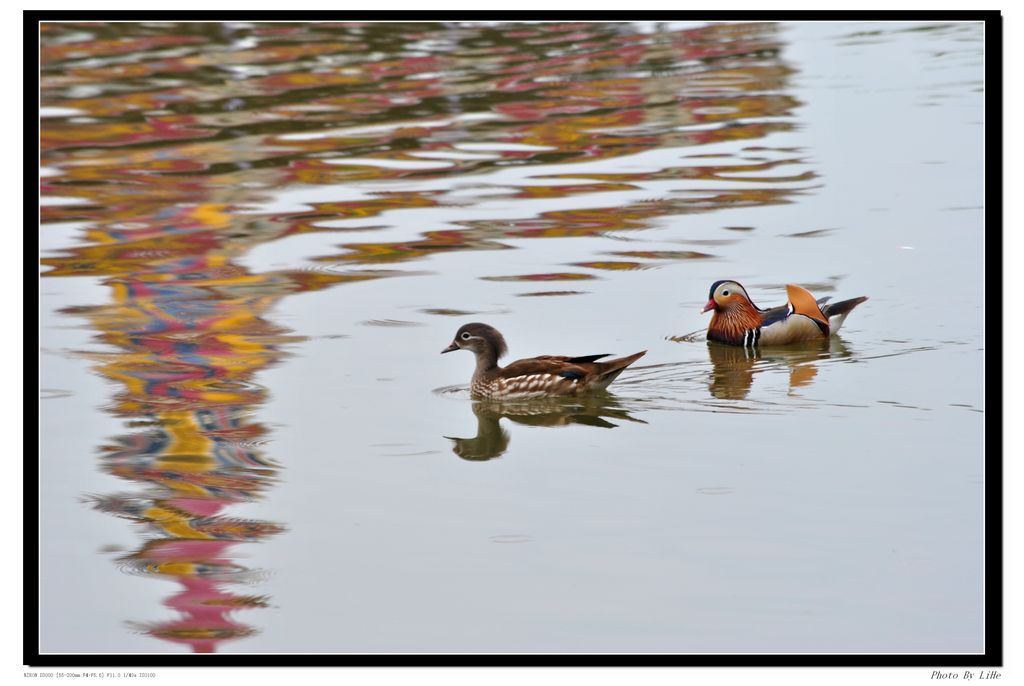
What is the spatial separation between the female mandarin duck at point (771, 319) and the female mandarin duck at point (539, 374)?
0.91 m

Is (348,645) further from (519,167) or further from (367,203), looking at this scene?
(519,167)

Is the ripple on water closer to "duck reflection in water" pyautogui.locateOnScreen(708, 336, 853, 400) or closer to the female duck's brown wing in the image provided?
the female duck's brown wing

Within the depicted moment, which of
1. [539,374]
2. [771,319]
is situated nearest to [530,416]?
[539,374]

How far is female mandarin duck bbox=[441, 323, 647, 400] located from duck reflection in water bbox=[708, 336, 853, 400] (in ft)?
1.61

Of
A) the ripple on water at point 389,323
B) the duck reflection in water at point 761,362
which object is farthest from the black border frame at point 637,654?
the ripple on water at point 389,323

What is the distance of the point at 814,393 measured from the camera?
869 centimetres

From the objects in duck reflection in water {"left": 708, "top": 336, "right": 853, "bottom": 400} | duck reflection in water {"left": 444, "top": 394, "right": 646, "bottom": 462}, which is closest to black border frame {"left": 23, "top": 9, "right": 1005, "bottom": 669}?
duck reflection in water {"left": 708, "top": 336, "right": 853, "bottom": 400}

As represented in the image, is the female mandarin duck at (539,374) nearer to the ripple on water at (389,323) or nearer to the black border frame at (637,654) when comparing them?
the ripple on water at (389,323)

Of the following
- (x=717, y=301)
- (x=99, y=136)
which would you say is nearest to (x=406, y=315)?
(x=717, y=301)

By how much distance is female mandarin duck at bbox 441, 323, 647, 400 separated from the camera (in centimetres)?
888

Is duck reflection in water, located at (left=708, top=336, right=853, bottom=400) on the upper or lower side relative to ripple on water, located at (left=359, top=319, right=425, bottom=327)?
lower

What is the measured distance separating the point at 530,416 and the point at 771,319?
1742mm

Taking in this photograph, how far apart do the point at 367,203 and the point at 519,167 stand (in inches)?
73.8

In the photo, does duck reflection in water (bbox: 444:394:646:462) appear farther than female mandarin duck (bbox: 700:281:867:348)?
No
